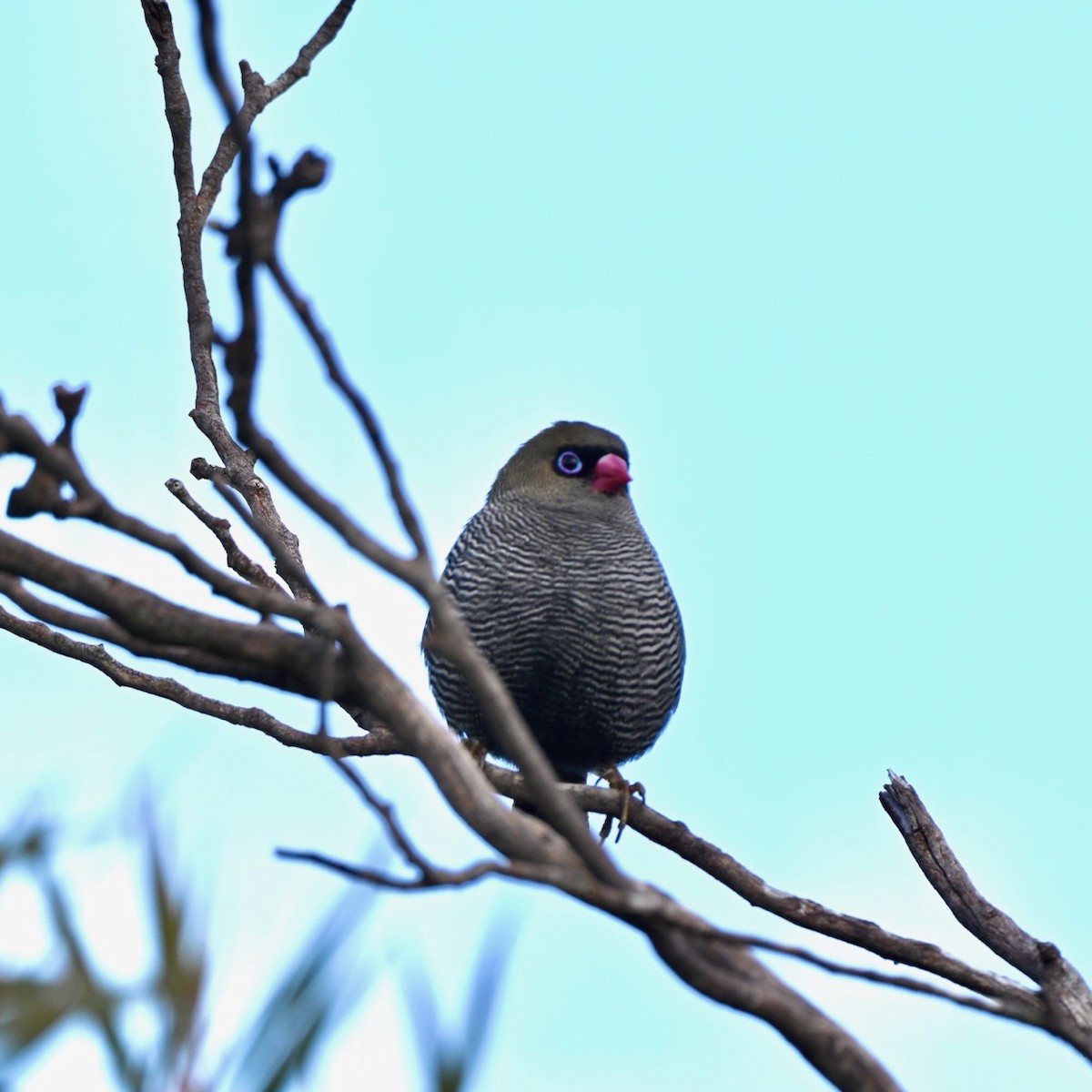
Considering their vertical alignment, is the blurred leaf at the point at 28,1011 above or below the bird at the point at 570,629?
below

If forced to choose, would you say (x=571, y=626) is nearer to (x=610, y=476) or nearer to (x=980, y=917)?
(x=610, y=476)

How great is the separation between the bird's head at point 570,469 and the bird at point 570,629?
0.05 m

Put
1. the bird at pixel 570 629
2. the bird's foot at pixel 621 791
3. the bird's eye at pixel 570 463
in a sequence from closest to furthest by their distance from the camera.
Answer: the bird's foot at pixel 621 791, the bird at pixel 570 629, the bird's eye at pixel 570 463

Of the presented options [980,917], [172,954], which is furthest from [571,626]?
[172,954]

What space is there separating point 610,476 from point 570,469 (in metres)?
0.22

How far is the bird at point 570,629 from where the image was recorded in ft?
21.9

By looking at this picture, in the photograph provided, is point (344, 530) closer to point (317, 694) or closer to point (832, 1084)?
point (317, 694)

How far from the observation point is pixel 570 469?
749cm

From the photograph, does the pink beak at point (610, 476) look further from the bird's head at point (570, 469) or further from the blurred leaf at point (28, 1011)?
the blurred leaf at point (28, 1011)

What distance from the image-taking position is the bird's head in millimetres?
7383

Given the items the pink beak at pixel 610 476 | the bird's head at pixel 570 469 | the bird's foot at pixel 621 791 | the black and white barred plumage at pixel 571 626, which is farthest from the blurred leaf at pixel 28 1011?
the pink beak at pixel 610 476

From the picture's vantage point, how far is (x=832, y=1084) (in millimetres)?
2367

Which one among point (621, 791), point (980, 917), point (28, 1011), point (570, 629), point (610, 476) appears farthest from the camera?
point (610, 476)

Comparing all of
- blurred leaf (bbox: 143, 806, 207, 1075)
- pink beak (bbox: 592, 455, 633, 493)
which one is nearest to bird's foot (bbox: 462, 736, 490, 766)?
pink beak (bbox: 592, 455, 633, 493)
